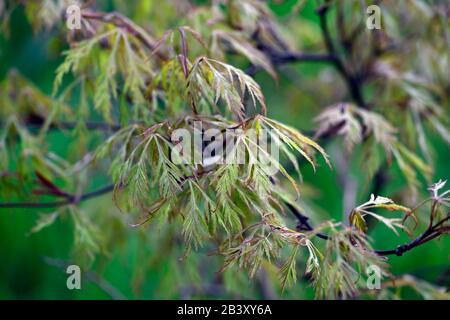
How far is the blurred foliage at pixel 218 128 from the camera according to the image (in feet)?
2.81

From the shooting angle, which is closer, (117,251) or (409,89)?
(409,89)

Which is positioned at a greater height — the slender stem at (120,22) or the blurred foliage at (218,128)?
the slender stem at (120,22)

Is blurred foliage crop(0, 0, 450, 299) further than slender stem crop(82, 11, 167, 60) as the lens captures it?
No

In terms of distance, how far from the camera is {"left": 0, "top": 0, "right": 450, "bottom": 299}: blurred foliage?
33.7 inches

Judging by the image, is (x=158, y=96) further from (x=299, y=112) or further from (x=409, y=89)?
(x=299, y=112)

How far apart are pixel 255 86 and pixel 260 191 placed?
180 millimetres

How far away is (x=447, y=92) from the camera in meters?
1.58

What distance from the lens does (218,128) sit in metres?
0.93

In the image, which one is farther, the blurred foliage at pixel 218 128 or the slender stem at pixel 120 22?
the slender stem at pixel 120 22

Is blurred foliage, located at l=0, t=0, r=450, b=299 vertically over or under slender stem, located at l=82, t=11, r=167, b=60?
under

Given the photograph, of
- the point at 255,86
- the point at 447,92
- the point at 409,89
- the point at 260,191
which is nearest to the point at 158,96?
the point at 255,86
